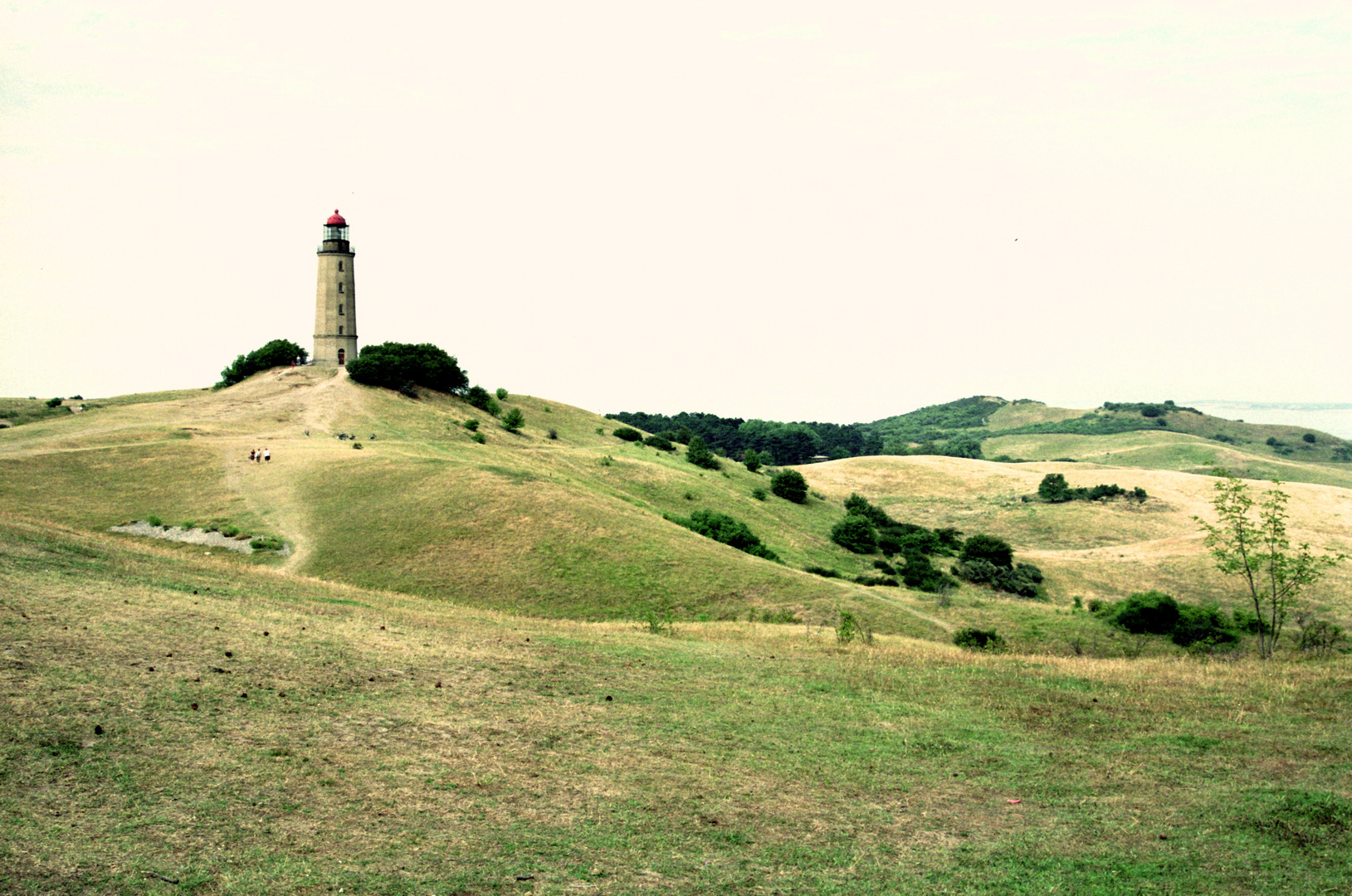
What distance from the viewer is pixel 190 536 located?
42469mm

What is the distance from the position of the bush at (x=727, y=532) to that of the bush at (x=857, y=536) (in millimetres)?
15597

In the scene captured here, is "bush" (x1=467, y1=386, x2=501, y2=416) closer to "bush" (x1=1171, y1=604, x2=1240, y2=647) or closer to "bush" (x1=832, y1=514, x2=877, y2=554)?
"bush" (x1=832, y1=514, x2=877, y2=554)

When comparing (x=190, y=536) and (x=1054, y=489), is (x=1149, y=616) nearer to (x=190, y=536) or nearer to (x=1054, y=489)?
(x=190, y=536)

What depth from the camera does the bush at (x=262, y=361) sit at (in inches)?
3607

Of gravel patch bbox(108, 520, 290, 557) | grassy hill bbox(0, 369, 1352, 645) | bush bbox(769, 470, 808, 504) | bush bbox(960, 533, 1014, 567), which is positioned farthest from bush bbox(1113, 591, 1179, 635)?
bush bbox(769, 470, 808, 504)

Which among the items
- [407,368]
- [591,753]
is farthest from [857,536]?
[591,753]

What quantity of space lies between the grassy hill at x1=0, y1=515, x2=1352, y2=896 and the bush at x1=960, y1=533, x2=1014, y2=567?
52.1m

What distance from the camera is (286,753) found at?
12.2 metres

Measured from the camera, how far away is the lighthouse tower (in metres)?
89.4

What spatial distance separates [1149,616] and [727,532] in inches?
1048

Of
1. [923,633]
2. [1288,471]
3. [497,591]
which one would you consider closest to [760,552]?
[923,633]

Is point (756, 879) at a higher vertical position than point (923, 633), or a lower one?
higher

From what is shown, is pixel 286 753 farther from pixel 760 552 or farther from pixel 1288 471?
pixel 1288 471

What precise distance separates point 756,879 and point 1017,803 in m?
4.90
